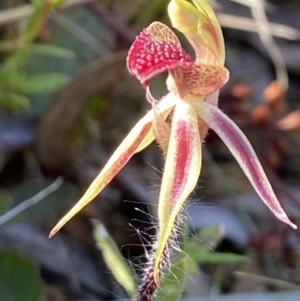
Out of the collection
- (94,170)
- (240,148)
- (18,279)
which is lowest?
(94,170)

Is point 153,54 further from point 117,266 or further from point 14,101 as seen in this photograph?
point 14,101

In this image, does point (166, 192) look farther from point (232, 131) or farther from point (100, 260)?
point (100, 260)

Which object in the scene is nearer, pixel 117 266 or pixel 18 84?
pixel 117 266

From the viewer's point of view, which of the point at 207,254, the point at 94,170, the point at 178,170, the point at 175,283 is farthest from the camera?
the point at 94,170

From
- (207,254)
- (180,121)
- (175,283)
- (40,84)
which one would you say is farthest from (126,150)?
(40,84)

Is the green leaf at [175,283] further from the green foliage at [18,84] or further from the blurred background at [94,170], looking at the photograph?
the green foliage at [18,84]

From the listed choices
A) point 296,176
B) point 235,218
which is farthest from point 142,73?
point 296,176

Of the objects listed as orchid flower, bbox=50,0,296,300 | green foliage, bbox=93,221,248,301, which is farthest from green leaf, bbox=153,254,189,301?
orchid flower, bbox=50,0,296,300

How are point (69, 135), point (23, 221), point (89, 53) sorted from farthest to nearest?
point (89, 53), point (69, 135), point (23, 221)
